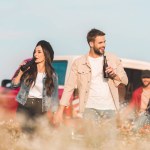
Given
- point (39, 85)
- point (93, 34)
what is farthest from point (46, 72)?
point (93, 34)

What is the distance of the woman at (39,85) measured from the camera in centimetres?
962

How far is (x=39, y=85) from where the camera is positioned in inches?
378

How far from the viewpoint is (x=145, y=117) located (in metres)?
12.2

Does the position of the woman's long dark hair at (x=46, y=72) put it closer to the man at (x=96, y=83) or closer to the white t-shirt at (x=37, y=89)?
the white t-shirt at (x=37, y=89)

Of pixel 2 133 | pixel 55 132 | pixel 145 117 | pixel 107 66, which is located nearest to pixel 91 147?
pixel 55 132

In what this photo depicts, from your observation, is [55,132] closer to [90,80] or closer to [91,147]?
[91,147]

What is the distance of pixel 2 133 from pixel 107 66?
7.91ft

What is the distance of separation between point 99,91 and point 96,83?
0.43 feet

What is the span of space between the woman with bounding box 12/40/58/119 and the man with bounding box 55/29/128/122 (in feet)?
0.64

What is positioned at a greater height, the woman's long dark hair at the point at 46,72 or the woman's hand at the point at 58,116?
the woman's long dark hair at the point at 46,72

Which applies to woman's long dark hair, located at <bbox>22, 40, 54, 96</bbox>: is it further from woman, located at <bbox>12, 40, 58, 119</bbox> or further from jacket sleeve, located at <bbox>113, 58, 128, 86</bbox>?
jacket sleeve, located at <bbox>113, 58, 128, 86</bbox>

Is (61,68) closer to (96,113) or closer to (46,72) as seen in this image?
(46,72)

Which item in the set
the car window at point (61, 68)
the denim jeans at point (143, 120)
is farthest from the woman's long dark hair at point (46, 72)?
the car window at point (61, 68)

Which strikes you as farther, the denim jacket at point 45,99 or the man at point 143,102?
the man at point 143,102
